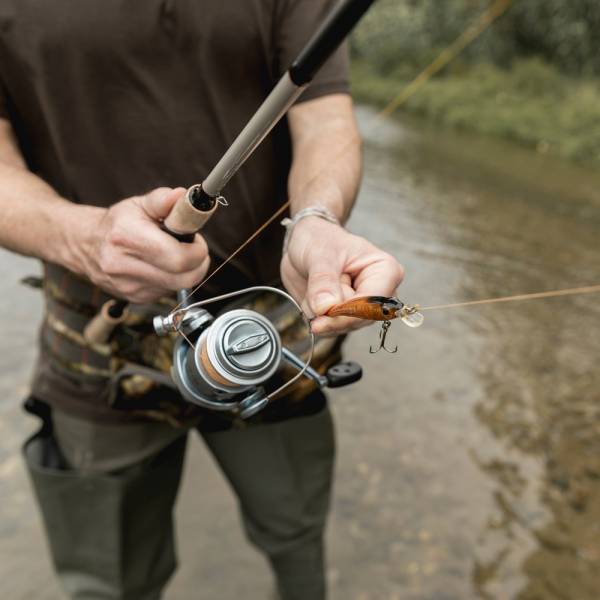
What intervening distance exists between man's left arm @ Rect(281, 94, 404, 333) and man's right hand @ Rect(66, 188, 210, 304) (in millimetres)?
205

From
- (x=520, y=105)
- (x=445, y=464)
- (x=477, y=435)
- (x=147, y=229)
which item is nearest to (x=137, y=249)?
(x=147, y=229)

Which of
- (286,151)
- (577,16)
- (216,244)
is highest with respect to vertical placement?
(286,151)

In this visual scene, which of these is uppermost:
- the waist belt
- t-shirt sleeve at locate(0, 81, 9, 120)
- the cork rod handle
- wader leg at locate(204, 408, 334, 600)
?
t-shirt sleeve at locate(0, 81, 9, 120)

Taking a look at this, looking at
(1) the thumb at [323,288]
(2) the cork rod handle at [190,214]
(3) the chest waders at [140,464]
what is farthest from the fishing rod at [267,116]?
(3) the chest waders at [140,464]

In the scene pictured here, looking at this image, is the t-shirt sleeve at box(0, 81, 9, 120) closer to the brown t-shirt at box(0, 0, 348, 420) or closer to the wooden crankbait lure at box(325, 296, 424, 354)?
the brown t-shirt at box(0, 0, 348, 420)

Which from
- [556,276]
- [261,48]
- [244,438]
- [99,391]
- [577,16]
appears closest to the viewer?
[261,48]

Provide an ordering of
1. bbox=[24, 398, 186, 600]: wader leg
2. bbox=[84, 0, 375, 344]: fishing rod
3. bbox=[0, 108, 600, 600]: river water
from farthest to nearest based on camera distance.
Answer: bbox=[0, 108, 600, 600]: river water, bbox=[24, 398, 186, 600]: wader leg, bbox=[84, 0, 375, 344]: fishing rod

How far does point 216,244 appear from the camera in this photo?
4.99 feet

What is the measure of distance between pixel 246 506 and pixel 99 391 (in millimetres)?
579

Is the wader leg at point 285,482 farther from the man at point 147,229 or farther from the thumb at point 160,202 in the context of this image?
the thumb at point 160,202

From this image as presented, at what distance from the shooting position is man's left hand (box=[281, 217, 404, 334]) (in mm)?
999

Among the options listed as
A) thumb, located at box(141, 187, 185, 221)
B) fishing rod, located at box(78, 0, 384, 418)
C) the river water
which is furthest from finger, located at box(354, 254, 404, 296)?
the river water

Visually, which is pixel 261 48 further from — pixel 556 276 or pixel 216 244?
pixel 556 276

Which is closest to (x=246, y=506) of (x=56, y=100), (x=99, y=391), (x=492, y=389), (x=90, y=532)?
(x=90, y=532)
